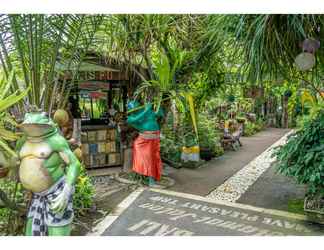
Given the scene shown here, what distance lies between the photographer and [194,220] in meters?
4.15

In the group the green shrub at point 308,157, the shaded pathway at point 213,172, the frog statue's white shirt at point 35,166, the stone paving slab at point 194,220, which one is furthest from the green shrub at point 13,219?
the green shrub at point 308,157

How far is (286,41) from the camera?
4.34 m

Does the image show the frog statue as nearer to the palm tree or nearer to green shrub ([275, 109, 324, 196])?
the palm tree

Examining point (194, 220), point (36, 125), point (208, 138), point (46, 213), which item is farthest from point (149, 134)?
point (208, 138)

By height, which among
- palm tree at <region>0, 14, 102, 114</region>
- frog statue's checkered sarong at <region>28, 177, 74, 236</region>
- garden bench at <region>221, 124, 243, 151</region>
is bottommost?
garden bench at <region>221, 124, 243, 151</region>

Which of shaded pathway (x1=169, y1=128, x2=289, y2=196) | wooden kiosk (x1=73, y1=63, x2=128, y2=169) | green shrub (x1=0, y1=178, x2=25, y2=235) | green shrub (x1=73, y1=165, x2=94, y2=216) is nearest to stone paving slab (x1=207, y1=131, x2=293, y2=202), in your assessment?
shaded pathway (x1=169, y1=128, x2=289, y2=196)

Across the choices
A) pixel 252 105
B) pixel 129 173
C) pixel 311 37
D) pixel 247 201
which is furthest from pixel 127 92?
pixel 252 105

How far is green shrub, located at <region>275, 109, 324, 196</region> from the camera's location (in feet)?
12.8

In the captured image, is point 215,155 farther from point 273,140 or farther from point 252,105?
point 252,105

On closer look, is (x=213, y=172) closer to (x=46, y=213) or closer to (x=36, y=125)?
(x=46, y=213)

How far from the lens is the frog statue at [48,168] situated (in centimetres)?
273

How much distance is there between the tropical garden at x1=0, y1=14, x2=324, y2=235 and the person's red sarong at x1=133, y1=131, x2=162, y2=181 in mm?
585

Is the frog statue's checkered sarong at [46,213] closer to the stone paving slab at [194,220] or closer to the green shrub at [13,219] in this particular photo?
the green shrub at [13,219]

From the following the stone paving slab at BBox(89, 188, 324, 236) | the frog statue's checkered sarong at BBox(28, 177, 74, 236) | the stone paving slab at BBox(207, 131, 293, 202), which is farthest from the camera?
the stone paving slab at BBox(207, 131, 293, 202)
